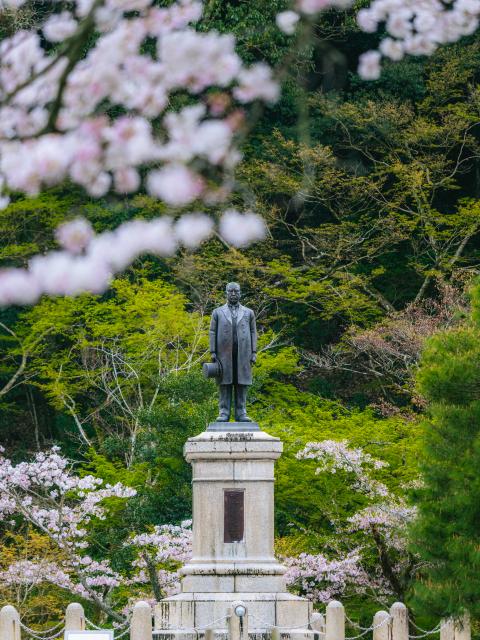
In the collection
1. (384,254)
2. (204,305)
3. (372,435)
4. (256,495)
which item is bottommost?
(256,495)

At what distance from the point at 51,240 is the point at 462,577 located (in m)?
14.1

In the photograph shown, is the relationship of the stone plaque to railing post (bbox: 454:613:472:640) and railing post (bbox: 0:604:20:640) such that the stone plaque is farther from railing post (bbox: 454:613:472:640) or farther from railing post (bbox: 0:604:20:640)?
railing post (bbox: 454:613:472:640)

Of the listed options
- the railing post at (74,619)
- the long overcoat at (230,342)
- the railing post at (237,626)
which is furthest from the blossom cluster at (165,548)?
the railing post at (237,626)

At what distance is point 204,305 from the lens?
25625mm

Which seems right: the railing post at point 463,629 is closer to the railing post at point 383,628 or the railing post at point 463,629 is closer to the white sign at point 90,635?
the railing post at point 383,628

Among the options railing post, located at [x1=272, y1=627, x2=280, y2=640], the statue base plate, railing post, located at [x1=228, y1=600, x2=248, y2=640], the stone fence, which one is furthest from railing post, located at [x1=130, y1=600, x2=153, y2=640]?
the statue base plate

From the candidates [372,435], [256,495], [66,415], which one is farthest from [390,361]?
[256,495]

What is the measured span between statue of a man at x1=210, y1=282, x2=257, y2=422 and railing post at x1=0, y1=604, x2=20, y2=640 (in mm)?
3059

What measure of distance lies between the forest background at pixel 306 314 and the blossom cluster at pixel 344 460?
38 millimetres

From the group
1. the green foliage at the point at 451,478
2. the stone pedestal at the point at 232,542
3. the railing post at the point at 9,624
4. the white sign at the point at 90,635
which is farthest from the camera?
the stone pedestal at the point at 232,542

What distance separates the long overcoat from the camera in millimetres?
15047

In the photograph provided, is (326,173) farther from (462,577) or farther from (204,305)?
(462,577)

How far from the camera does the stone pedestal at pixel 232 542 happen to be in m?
14.0

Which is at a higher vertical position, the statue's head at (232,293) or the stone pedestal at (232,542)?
the statue's head at (232,293)
